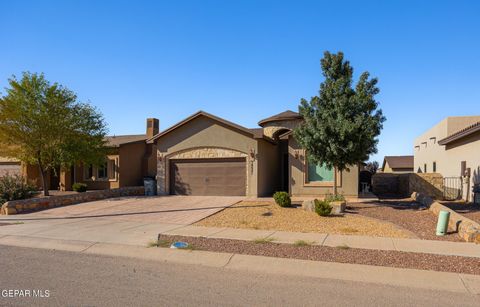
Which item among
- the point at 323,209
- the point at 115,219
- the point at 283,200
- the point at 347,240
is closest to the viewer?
the point at 347,240

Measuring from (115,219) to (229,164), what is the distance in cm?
832

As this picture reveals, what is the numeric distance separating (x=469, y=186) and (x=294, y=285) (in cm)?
1605

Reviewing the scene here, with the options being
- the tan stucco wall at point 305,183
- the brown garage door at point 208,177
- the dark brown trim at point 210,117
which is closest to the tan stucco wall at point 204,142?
the dark brown trim at point 210,117

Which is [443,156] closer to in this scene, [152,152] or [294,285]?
[152,152]

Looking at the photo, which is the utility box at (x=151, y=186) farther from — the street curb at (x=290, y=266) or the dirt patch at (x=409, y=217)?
the street curb at (x=290, y=266)

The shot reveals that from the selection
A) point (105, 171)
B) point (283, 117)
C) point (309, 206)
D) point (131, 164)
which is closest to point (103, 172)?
point (105, 171)

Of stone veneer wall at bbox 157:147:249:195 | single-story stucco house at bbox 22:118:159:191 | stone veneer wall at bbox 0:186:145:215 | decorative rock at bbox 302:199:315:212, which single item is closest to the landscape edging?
decorative rock at bbox 302:199:315:212

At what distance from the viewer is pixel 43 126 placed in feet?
62.7

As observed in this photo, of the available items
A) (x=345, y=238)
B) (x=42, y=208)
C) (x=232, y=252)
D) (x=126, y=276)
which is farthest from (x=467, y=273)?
(x=42, y=208)

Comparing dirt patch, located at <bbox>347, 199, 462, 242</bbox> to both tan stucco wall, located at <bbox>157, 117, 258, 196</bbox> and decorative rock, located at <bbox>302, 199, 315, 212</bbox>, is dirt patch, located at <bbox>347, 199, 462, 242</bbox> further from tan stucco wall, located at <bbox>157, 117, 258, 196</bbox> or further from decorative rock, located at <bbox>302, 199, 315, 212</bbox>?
tan stucco wall, located at <bbox>157, 117, 258, 196</bbox>

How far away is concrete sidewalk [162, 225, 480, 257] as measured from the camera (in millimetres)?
8250

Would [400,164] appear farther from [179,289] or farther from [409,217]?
[179,289]

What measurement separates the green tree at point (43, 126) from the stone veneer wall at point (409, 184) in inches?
789

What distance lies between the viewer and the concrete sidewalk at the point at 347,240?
8.25 m
